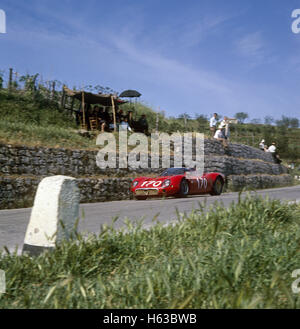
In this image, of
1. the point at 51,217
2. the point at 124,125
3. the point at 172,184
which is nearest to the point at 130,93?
the point at 124,125

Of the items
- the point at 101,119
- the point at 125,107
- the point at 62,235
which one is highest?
the point at 125,107

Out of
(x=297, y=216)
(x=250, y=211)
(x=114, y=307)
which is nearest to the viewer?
(x=114, y=307)

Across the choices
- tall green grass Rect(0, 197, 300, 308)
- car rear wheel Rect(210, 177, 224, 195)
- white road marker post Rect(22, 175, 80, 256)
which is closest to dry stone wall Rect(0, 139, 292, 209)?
car rear wheel Rect(210, 177, 224, 195)

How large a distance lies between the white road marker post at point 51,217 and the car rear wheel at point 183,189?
787cm

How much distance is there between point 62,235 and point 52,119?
1627cm

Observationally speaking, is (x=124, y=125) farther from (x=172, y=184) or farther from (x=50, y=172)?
(x=172, y=184)

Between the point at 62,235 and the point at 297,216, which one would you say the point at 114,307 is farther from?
the point at 297,216

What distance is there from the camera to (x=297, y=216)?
5.37 metres

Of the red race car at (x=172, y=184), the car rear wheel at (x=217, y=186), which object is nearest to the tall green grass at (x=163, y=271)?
the red race car at (x=172, y=184)

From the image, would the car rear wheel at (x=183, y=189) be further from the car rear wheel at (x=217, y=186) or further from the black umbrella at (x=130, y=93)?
the black umbrella at (x=130, y=93)

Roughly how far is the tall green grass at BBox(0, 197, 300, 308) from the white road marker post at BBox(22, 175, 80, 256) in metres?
0.21

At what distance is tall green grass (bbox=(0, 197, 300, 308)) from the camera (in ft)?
7.70

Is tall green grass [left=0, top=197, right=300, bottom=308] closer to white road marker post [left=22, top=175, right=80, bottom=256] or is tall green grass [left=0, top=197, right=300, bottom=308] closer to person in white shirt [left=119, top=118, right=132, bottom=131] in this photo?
white road marker post [left=22, top=175, right=80, bottom=256]
